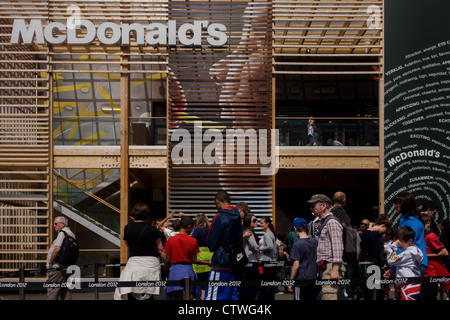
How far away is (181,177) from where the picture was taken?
45.9 ft

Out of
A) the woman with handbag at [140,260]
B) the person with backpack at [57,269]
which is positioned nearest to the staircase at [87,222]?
the person with backpack at [57,269]

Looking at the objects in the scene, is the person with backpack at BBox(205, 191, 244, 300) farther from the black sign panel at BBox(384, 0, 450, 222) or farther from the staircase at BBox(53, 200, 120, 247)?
the staircase at BBox(53, 200, 120, 247)

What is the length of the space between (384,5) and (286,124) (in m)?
3.48

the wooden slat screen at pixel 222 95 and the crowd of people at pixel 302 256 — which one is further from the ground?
the wooden slat screen at pixel 222 95

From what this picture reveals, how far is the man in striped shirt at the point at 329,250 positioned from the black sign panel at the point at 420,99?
711 centimetres

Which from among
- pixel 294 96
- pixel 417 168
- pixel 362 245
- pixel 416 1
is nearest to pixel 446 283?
pixel 362 245

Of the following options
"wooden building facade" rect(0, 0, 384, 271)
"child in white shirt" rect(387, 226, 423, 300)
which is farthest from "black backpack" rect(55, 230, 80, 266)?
"wooden building facade" rect(0, 0, 384, 271)

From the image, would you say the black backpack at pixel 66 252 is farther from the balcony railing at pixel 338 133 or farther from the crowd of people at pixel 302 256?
the balcony railing at pixel 338 133

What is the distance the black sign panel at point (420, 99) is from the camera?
512 inches

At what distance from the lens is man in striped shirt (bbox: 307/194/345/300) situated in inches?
252

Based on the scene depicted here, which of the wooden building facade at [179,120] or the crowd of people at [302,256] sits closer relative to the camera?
the crowd of people at [302,256]

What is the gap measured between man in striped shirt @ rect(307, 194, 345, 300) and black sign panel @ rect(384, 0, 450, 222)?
7.11 metres

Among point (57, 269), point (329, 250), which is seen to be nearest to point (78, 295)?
point (57, 269)

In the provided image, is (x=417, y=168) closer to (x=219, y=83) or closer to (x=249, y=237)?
(x=219, y=83)
